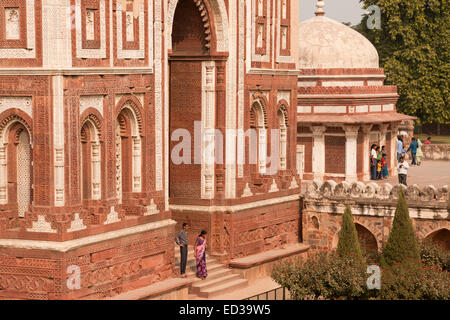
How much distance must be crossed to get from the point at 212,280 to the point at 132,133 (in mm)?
4379

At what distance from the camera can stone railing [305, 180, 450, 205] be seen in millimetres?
28203

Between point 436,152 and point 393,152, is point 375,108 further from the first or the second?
point 436,152

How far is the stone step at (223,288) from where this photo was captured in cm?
2401

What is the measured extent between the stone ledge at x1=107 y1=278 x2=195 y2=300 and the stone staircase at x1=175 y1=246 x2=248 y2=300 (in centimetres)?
41

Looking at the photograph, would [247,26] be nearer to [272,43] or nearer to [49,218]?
[272,43]

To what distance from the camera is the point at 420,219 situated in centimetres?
2842

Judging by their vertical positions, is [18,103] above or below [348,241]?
above

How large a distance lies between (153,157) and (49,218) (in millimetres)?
3647

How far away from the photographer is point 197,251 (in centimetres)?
2408

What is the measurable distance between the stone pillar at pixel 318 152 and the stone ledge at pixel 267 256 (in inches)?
210

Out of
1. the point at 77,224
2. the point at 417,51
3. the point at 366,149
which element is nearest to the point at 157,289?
the point at 77,224

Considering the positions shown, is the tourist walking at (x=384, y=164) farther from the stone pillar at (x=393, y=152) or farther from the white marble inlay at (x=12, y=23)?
the white marble inlay at (x=12, y=23)

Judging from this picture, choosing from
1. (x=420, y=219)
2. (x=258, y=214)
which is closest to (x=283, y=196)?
(x=258, y=214)

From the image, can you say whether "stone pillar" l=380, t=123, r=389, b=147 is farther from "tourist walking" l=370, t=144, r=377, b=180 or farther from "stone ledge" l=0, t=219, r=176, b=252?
"stone ledge" l=0, t=219, r=176, b=252
